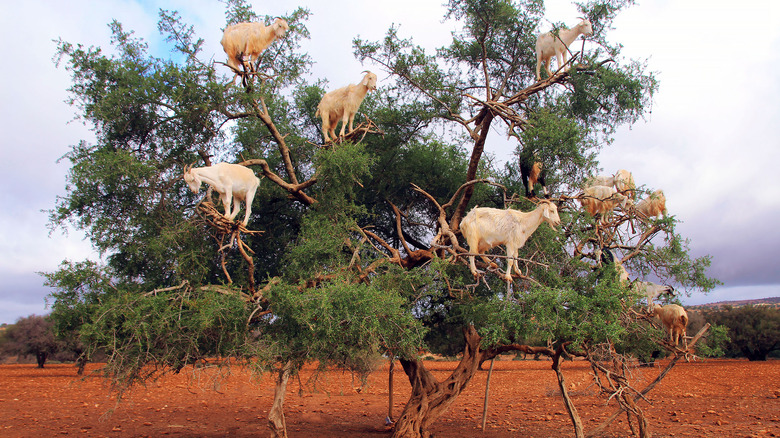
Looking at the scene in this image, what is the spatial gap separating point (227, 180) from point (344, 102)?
3.41 metres

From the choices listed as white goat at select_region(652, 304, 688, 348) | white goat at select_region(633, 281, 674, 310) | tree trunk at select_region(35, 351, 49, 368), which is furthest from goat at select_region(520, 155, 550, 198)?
tree trunk at select_region(35, 351, 49, 368)

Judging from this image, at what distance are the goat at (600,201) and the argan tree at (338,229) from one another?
25cm

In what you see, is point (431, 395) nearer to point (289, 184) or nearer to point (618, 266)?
point (618, 266)

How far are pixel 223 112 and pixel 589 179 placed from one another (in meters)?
7.12

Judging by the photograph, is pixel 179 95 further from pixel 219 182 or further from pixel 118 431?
pixel 118 431

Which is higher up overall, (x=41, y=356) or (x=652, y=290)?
(x=652, y=290)

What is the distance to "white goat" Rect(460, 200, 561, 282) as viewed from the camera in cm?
796

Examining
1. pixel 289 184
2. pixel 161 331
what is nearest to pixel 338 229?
pixel 289 184

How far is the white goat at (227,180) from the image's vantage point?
25.4 feet

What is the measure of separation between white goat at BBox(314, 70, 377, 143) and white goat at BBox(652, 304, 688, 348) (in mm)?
6861

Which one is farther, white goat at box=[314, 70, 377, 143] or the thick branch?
white goat at box=[314, 70, 377, 143]

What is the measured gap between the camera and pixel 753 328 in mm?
28875

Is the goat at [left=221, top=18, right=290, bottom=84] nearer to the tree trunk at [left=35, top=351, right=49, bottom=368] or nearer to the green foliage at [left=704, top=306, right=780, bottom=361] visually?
the tree trunk at [left=35, top=351, right=49, bottom=368]

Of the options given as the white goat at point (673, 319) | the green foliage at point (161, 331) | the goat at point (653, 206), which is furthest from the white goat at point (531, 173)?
the green foliage at point (161, 331)
